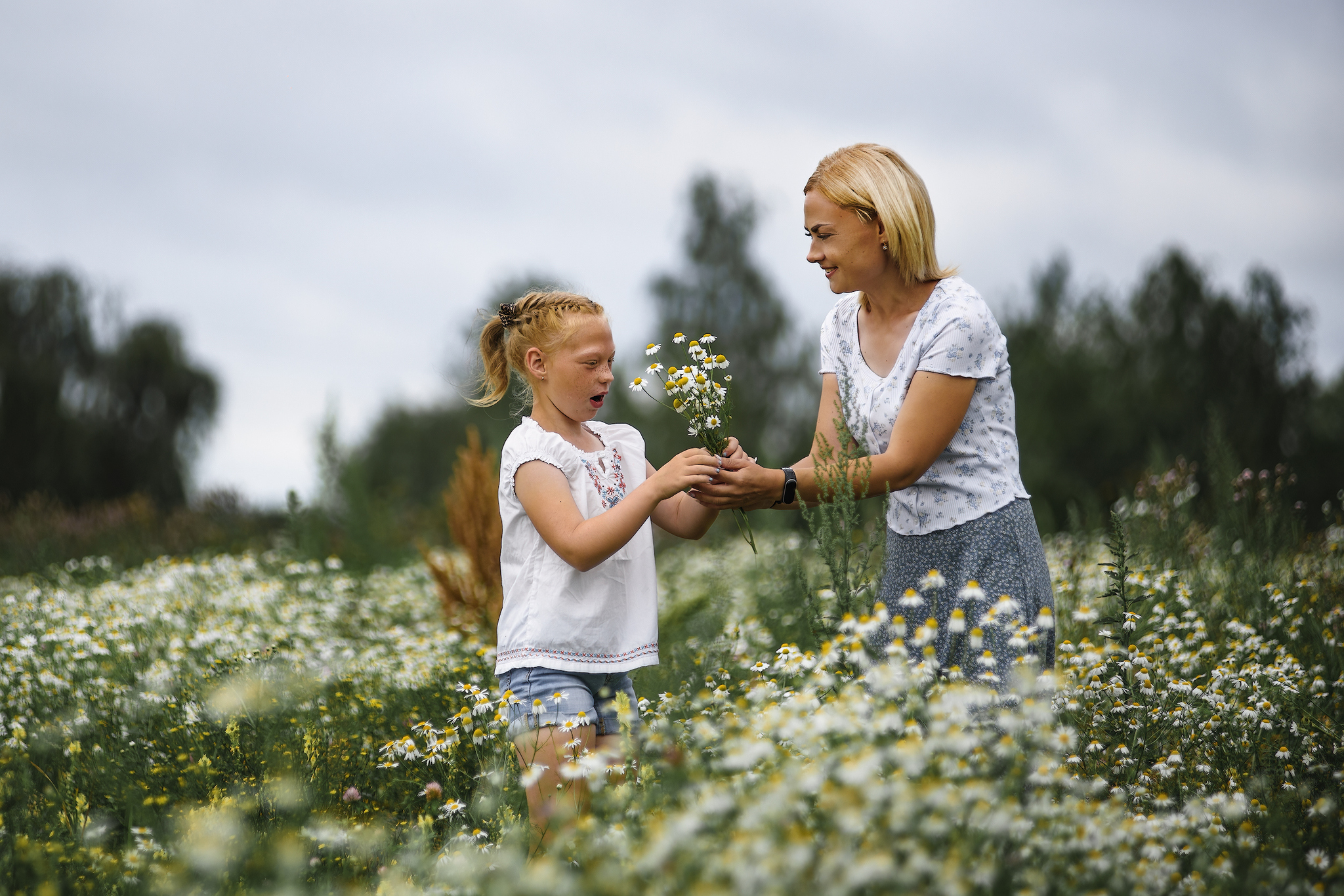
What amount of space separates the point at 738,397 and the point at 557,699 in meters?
15.6

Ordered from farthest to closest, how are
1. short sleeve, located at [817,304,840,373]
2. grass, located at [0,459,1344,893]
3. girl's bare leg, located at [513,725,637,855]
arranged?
1. short sleeve, located at [817,304,840,373]
2. girl's bare leg, located at [513,725,637,855]
3. grass, located at [0,459,1344,893]

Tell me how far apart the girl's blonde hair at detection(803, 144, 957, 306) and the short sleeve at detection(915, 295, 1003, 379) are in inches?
8.1

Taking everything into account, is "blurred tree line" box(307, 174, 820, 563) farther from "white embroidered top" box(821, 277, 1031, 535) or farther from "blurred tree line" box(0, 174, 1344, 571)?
"white embroidered top" box(821, 277, 1031, 535)

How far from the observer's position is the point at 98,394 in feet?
72.1

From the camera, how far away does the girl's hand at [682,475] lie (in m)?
2.79

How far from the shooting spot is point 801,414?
23.4 metres

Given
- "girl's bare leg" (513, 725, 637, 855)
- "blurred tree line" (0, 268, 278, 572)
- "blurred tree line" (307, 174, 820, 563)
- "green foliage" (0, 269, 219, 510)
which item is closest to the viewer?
"girl's bare leg" (513, 725, 637, 855)

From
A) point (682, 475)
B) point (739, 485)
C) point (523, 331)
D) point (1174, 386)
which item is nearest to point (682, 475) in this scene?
point (682, 475)

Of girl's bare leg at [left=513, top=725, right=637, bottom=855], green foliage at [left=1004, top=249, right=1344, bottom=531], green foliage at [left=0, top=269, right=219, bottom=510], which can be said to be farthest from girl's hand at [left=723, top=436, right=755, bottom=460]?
green foliage at [left=0, top=269, right=219, bottom=510]

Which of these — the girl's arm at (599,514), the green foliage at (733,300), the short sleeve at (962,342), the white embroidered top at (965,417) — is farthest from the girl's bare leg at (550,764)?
the green foliage at (733,300)

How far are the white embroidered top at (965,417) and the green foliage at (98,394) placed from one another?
69.3ft

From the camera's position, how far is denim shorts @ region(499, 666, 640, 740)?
279cm

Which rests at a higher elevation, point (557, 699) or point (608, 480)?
point (608, 480)

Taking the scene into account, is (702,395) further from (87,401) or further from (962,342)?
(87,401)
